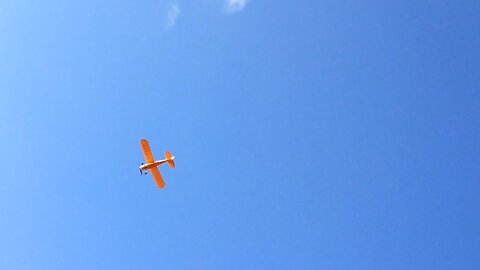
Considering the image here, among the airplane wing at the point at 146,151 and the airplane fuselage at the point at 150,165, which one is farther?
the airplane fuselage at the point at 150,165

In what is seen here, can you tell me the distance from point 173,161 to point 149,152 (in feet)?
14.6

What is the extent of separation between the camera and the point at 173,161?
314 ft

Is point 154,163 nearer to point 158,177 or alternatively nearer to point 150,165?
point 150,165

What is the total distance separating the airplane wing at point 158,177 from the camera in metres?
96.4

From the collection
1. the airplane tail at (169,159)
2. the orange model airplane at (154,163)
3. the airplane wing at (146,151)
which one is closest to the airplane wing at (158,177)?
the orange model airplane at (154,163)

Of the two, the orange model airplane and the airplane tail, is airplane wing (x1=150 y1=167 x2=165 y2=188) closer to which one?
the orange model airplane

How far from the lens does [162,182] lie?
9719 cm

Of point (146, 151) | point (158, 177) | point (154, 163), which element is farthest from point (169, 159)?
point (146, 151)

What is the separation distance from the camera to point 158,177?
97.0 metres

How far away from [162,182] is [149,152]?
6273 millimetres

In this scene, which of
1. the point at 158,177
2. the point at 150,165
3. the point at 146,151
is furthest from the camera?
the point at 158,177

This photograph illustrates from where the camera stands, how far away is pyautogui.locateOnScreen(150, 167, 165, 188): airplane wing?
9644 centimetres

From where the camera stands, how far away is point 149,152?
94.4 metres

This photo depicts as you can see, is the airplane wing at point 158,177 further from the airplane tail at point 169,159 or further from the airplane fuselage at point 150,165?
the airplane tail at point 169,159
